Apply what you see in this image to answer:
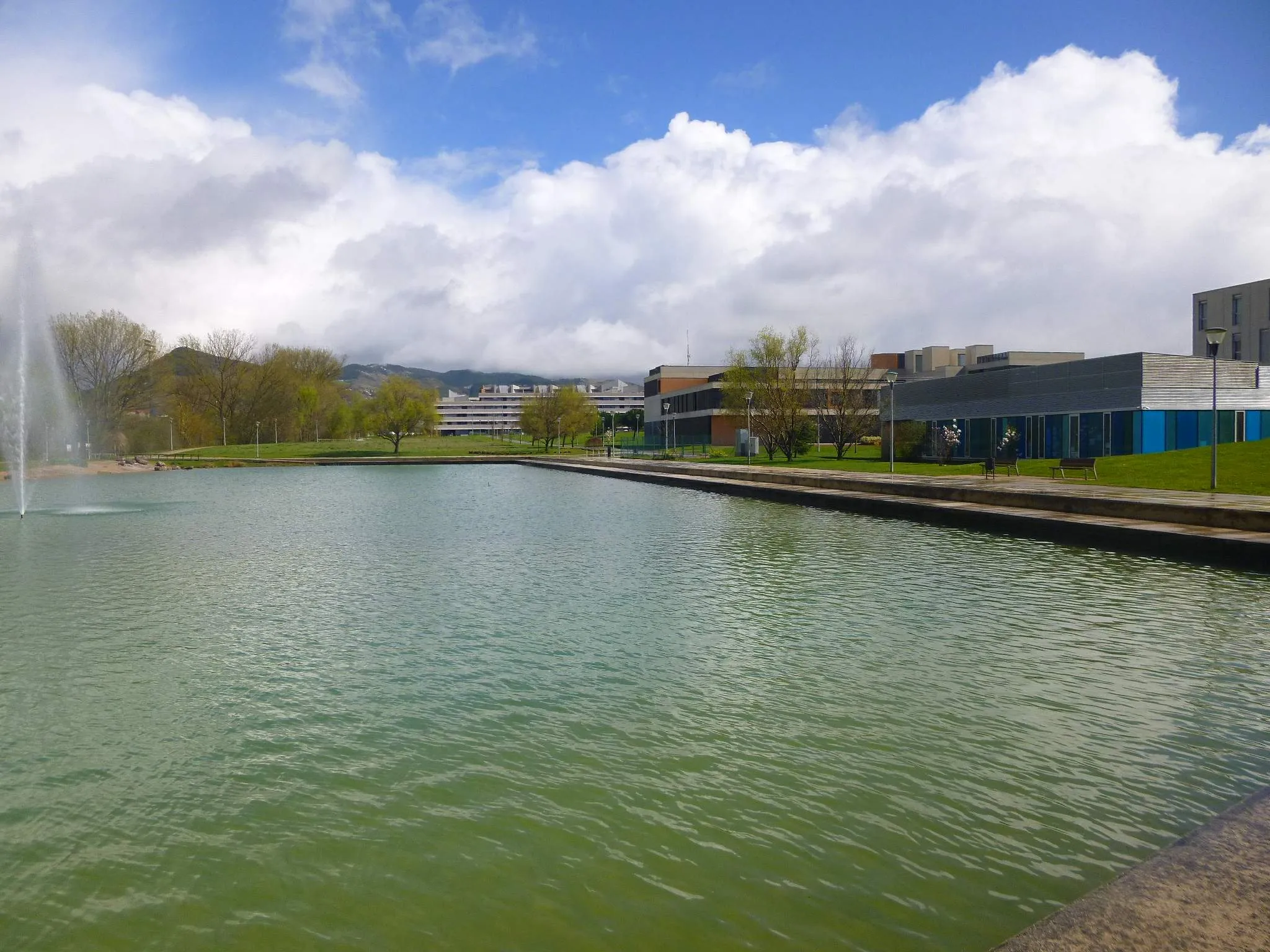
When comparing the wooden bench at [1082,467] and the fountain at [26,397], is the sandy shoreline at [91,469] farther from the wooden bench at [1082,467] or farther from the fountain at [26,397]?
the wooden bench at [1082,467]

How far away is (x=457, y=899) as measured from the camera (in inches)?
174

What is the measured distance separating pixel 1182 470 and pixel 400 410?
71894 millimetres

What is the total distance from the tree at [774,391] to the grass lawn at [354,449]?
107 feet

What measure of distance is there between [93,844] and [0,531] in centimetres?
2107

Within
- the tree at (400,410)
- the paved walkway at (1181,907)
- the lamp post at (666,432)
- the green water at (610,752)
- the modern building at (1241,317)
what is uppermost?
the modern building at (1241,317)

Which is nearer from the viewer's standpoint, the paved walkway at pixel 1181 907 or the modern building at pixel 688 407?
the paved walkway at pixel 1181 907

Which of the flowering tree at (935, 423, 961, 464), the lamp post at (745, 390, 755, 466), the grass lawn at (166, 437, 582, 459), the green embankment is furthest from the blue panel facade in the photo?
the grass lawn at (166, 437, 582, 459)

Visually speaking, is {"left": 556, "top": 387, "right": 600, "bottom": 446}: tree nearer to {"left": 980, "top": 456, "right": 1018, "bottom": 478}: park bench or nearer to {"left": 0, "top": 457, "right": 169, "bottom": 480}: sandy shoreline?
{"left": 0, "top": 457, "right": 169, "bottom": 480}: sandy shoreline

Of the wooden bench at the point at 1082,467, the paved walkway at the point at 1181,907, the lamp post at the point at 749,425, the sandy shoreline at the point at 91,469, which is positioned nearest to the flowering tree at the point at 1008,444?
the lamp post at the point at 749,425

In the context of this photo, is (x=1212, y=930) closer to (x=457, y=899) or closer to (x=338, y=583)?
(x=457, y=899)

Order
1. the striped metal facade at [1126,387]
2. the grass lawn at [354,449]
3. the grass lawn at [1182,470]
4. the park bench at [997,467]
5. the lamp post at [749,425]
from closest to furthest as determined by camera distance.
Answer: the grass lawn at [1182,470], the park bench at [997,467], the striped metal facade at [1126,387], the lamp post at [749,425], the grass lawn at [354,449]

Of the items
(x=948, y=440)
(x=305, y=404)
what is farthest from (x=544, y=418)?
(x=948, y=440)

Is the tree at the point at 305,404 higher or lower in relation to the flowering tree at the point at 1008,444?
higher

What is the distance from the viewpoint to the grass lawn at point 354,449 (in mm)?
76375
